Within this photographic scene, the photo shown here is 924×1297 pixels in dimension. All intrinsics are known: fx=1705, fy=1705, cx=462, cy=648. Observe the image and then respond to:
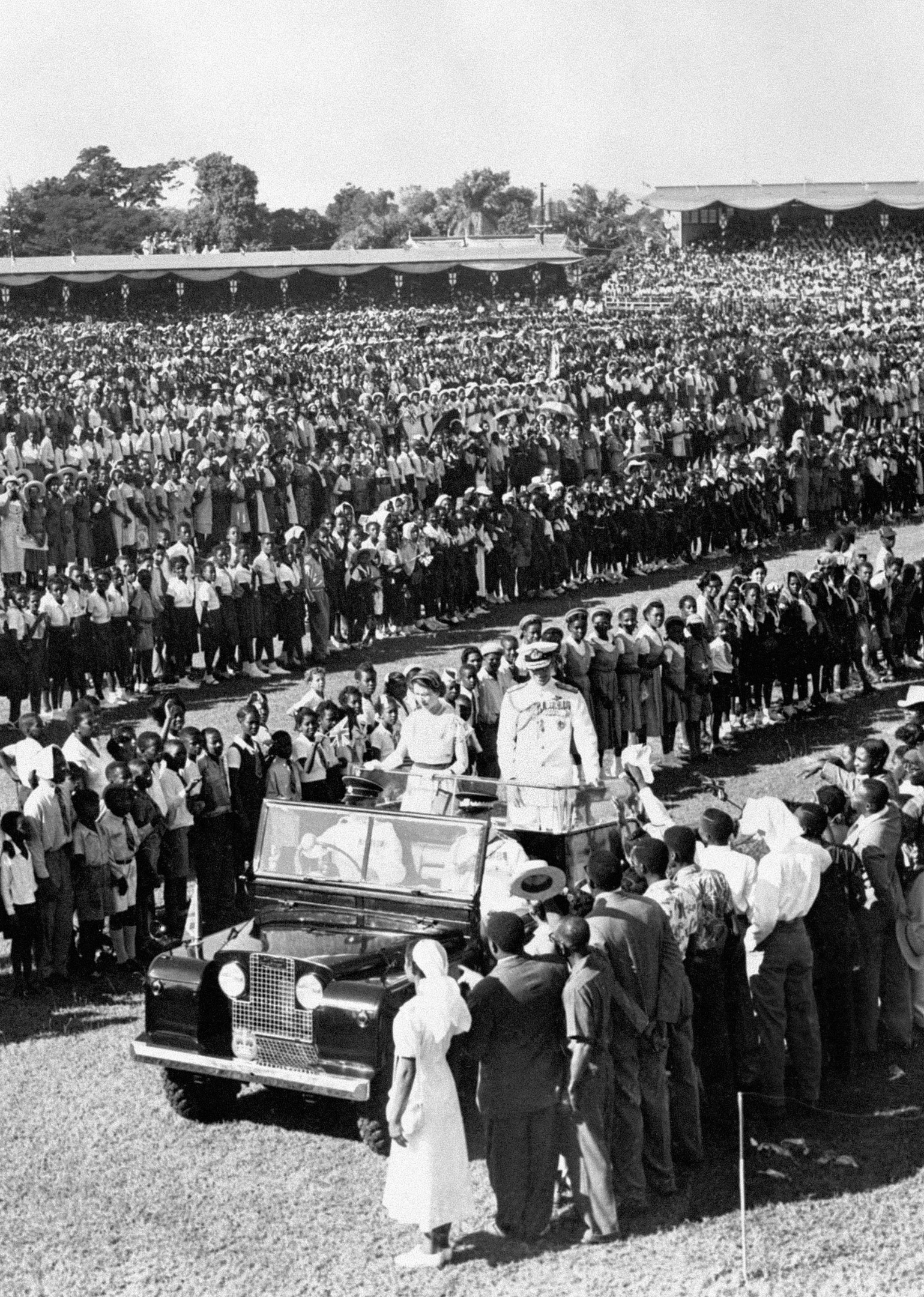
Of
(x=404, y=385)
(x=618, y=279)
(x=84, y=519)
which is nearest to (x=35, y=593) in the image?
(x=84, y=519)

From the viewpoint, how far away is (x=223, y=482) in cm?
2484

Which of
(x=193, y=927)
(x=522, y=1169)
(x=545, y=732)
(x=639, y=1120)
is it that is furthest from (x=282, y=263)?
(x=522, y=1169)

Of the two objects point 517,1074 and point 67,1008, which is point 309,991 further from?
point 67,1008

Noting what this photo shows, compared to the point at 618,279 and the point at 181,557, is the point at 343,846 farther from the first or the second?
the point at 618,279

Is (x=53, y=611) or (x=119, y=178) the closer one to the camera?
(x=53, y=611)

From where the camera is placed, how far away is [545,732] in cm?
1124

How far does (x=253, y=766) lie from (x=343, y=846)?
3641 millimetres

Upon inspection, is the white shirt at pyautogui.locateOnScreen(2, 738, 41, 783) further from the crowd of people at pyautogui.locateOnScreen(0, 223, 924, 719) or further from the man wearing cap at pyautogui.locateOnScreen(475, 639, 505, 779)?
the crowd of people at pyautogui.locateOnScreen(0, 223, 924, 719)

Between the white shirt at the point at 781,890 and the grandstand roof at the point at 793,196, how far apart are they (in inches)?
2425

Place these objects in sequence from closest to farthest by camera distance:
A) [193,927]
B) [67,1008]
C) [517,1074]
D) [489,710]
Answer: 1. [517,1074]
2. [193,927]
3. [67,1008]
4. [489,710]

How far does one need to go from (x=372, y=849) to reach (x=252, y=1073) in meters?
1.50

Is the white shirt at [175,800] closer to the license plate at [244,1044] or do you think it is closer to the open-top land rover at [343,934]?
the open-top land rover at [343,934]

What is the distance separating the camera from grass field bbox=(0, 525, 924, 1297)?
7.69 metres

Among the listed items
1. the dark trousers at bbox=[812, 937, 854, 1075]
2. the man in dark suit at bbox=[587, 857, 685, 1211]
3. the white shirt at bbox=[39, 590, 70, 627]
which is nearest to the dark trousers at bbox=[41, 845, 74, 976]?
the man in dark suit at bbox=[587, 857, 685, 1211]
